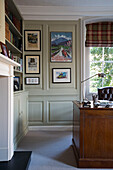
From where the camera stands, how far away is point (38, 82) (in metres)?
4.37

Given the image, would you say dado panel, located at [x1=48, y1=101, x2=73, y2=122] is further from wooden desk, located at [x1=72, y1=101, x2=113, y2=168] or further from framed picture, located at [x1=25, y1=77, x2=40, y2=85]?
wooden desk, located at [x1=72, y1=101, x2=113, y2=168]

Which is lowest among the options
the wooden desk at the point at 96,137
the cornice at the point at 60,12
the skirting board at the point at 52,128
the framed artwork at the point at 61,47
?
the skirting board at the point at 52,128

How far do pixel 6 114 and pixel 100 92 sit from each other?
2.27 m

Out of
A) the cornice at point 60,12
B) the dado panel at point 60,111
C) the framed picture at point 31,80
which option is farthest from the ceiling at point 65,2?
the dado panel at point 60,111

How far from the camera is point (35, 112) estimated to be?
4344 mm

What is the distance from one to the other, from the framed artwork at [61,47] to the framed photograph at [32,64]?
1.33 feet

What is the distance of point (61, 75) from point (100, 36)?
1.56 m

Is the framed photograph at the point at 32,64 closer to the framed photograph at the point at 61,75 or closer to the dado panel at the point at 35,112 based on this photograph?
the framed photograph at the point at 61,75

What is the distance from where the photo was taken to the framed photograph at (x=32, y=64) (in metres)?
4.34

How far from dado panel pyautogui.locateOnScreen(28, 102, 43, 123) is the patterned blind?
2.10 metres

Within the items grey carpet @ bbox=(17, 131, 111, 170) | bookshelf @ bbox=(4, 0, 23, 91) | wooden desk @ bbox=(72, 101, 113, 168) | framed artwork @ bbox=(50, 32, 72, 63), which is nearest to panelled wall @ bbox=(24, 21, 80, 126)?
framed artwork @ bbox=(50, 32, 72, 63)

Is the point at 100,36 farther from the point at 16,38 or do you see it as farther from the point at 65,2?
the point at 16,38

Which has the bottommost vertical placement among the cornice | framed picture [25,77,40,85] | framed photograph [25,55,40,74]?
framed picture [25,77,40,85]

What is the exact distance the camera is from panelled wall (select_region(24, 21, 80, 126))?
14.2 feet
